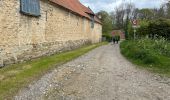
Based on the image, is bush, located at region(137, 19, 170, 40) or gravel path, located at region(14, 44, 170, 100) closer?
gravel path, located at region(14, 44, 170, 100)

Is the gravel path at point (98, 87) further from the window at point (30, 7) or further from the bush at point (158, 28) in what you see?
the bush at point (158, 28)

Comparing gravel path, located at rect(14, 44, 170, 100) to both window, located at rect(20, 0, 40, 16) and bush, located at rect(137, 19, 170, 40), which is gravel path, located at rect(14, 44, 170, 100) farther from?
bush, located at rect(137, 19, 170, 40)

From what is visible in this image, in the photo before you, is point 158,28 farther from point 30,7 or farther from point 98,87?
point 98,87

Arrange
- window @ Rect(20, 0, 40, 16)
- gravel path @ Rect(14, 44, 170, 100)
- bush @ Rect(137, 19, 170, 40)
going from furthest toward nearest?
1. bush @ Rect(137, 19, 170, 40)
2. window @ Rect(20, 0, 40, 16)
3. gravel path @ Rect(14, 44, 170, 100)

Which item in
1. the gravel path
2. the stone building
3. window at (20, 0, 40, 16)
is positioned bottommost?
the gravel path

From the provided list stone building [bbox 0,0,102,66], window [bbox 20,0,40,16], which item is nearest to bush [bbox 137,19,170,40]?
stone building [bbox 0,0,102,66]

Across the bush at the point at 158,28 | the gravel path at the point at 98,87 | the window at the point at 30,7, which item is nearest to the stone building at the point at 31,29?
the window at the point at 30,7

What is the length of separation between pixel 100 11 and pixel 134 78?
82.3m

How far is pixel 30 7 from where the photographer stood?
1698 cm

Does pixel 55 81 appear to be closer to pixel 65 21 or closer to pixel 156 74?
pixel 156 74

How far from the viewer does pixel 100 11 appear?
9200 centimetres

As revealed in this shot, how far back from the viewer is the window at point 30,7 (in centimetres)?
1606

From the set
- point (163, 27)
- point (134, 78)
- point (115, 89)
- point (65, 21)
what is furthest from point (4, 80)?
point (163, 27)

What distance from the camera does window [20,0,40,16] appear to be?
632 inches
